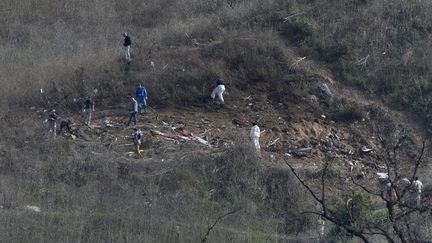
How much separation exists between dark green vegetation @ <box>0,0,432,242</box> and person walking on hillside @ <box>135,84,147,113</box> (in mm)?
764

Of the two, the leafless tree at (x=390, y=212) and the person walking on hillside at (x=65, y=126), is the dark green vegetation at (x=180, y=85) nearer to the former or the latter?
the person walking on hillside at (x=65, y=126)

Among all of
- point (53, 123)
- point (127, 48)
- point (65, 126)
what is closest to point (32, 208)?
point (53, 123)

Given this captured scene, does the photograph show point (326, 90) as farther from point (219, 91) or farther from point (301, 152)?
point (301, 152)

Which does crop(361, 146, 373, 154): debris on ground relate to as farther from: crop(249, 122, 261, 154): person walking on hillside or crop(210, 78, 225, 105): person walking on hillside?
crop(210, 78, 225, 105): person walking on hillside

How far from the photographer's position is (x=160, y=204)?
1723 cm

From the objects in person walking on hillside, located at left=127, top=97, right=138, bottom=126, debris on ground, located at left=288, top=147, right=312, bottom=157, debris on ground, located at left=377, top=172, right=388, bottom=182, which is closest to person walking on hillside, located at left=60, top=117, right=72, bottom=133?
person walking on hillside, located at left=127, top=97, right=138, bottom=126

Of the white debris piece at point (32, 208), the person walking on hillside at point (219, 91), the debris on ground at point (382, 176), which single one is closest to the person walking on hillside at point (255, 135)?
the person walking on hillside at point (219, 91)

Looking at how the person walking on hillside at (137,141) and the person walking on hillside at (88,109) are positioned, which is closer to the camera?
the person walking on hillside at (137,141)

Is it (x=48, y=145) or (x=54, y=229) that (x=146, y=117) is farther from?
(x=54, y=229)

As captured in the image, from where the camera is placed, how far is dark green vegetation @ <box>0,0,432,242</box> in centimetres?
1659

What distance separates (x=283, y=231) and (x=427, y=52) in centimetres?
944

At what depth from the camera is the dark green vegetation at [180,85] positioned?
16594 millimetres

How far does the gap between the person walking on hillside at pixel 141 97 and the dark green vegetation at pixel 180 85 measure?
764 mm

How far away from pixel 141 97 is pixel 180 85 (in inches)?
64.1
